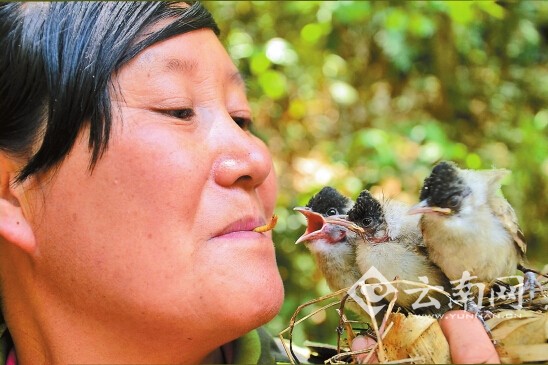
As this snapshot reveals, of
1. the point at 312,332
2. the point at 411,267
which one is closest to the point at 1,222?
the point at 411,267

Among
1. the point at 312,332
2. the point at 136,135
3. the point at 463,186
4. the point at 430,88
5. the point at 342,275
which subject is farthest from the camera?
the point at 430,88

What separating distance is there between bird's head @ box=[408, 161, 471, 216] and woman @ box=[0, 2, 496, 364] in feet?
1.35

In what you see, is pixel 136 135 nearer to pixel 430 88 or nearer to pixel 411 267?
pixel 411 267

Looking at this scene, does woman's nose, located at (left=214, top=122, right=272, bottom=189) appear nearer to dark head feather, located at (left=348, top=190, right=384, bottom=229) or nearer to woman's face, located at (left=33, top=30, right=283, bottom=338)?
woman's face, located at (left=33, top=30, right=283, bottom=338)

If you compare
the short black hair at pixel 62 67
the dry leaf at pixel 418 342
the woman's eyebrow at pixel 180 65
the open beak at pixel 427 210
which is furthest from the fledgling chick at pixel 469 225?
the short black hair at pixel 62 67

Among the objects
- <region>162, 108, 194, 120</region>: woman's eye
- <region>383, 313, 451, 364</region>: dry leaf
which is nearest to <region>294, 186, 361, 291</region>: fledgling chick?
<region>383, 313, 451, 364</region>: dry leaf

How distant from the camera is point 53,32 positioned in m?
1.47

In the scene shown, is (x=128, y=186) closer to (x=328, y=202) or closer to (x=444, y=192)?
(x=328, y=202)

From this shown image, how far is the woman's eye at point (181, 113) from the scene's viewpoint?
1.44 meters

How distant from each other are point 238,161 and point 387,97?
3645 millimetres

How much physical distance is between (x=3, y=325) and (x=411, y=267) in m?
1.21

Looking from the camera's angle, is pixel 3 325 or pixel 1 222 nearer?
pixel 1 222

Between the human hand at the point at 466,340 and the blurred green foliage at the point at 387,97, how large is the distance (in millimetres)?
1520

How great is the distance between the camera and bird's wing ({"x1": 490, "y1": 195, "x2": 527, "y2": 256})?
4.95 feet
